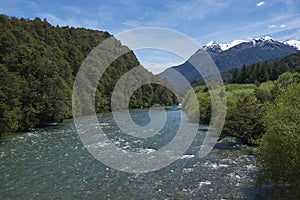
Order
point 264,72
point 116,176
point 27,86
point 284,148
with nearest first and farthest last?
point 284,148
point 116,176
point 27,86
point 264,72

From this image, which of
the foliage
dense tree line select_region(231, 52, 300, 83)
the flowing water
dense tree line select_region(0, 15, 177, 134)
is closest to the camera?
the foliage

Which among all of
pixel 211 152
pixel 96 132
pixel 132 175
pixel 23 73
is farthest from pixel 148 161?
pixel 23 73

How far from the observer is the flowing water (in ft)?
52.1

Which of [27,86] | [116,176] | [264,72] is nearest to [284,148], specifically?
[116,176]

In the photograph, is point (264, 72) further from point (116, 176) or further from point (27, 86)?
point (116, 176)

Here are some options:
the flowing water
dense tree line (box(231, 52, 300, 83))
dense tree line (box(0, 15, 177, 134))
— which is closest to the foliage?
the flowing water

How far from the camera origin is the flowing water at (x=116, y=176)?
52.1 ft

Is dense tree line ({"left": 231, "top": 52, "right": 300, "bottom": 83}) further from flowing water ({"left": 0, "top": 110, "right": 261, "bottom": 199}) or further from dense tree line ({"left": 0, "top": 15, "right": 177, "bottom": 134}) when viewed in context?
flowing water ({"left": 0, "top": 110, "right": 261, "bottom": 199})

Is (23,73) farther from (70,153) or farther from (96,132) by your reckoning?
(70,153)

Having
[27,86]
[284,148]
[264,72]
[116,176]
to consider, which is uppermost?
[264,72]

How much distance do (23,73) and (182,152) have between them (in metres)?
32.5

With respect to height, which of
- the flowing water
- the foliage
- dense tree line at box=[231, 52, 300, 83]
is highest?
dense tree line at box=[231, 52, 300, 83]

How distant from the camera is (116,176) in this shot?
763 inches

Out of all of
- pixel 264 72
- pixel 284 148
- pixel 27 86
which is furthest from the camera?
pixel 264 72
